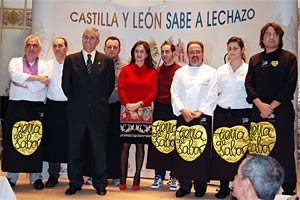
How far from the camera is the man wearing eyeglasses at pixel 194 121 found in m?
4.37

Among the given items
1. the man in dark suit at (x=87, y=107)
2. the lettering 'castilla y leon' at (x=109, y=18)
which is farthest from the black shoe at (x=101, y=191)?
the lettering 'castilla y leon' at (x=109, y=18)

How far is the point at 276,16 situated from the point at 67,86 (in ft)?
7.24

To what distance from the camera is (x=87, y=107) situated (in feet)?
14.5

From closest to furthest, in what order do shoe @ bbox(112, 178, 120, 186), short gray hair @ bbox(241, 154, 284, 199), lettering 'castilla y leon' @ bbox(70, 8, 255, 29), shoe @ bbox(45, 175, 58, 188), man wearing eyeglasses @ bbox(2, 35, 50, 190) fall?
short gray hair @ bbox(241, 154, 284, 199), man wearing eyeglasses @ bbox(2, 35, 50, 190), shoe @ bbox(45, 175, 58, 188), shoe @ bbox(112, 178, 120, 186), lettering 'castilla y leon' @ bbox(70, 8, 255, 29)

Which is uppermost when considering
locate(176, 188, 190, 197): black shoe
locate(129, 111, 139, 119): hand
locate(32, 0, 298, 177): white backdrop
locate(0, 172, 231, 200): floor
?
locate(32, 0, 298, 177): white backdrop

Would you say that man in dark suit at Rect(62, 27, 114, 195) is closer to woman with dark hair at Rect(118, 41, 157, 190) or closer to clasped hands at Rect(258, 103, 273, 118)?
woman with dark hair at Rect(118, 41, 157, 190)

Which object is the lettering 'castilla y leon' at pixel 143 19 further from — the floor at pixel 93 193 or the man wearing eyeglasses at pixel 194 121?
the floor at pixel 93 193

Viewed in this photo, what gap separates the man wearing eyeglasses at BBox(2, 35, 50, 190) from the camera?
14.9ft

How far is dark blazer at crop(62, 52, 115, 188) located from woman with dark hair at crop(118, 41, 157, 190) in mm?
267

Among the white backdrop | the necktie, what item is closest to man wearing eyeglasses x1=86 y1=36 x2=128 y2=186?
the necktie

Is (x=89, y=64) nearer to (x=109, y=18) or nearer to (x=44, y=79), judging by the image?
(x=44, y=79)

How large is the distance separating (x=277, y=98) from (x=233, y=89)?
0.42 meters

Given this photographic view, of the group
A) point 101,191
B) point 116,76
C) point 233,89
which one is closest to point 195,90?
point 233,89

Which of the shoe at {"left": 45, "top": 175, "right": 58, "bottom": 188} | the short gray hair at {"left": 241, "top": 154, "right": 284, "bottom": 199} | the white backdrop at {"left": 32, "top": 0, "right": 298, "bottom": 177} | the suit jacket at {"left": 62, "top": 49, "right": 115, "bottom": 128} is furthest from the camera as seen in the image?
the white backdrop at {"left": 32, "top": 0, "right": 298, "bottom": 177}
